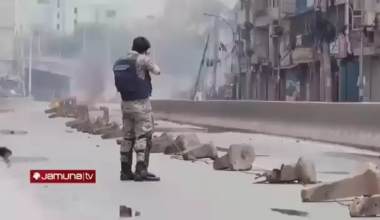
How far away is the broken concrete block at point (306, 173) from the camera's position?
348cm

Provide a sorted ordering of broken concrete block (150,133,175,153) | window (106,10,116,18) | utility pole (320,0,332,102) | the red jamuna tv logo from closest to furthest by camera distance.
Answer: the red jamuna tv logo < window (106,10,116,18) < broken concrete block (150,133,175,153) < utility pole (320,0,332,102)

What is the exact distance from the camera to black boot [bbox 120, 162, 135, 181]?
3.53 m

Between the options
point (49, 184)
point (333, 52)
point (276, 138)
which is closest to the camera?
point (49, 184)

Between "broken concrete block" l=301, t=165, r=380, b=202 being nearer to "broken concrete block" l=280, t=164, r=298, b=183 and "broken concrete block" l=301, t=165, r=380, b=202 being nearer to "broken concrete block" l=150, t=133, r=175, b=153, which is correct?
"broken concrete block" l=280, t=164, r=298, b=183

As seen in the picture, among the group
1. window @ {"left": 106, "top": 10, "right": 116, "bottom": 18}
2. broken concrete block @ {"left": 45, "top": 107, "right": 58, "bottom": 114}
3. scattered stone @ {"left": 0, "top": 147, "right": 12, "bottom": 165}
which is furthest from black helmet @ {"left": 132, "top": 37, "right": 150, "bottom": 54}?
scattered stone @ {"left": 0, "top": 147, "right": 12, "bottom": 165}

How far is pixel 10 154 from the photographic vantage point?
10.9 feet

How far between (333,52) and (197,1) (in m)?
1.50

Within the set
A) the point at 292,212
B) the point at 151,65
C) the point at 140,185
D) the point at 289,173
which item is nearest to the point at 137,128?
the point at 140,185

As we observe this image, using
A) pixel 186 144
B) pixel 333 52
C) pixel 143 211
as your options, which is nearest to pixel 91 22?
pixel 143 211

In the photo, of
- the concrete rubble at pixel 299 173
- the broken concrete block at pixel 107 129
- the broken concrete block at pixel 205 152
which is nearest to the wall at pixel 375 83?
the broken concrete block at pixel 205 152

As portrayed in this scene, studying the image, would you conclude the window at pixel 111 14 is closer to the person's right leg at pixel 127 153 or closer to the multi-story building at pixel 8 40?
the multi-story building at pixel 8 40

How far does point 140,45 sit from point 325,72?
1.80 m

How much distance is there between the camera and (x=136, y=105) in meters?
3.54

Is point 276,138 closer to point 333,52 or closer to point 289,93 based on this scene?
point 289,93
